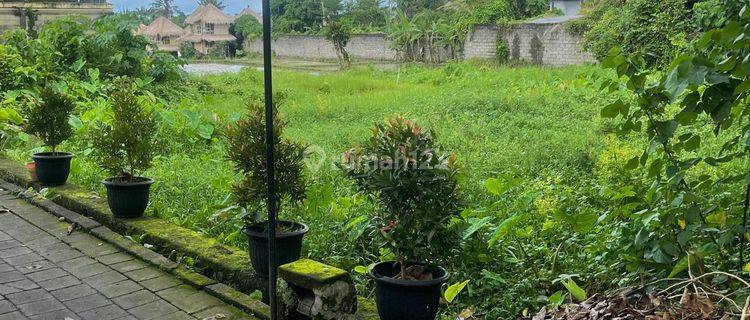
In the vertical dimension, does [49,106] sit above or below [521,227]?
above

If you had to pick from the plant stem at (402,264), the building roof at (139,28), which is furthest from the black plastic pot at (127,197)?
the building roof at (139,28)

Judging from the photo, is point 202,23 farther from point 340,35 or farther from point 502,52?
point 340,35

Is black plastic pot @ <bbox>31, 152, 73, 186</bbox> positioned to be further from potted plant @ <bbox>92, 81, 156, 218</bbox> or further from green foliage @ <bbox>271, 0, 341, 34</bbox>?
green foliage @ <bbox>271, 0, 341, 34</bbox>

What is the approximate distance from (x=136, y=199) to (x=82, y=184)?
4.99 feet

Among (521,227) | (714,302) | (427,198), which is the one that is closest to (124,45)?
(521,227)

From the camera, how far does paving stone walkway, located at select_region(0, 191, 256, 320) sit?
3.20 meters

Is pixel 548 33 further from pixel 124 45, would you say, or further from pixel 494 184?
pixel 494 184

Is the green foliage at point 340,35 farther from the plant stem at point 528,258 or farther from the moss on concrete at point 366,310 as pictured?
the moss on concrete at point 366,310

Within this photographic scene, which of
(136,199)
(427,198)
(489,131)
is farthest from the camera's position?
(489,131)

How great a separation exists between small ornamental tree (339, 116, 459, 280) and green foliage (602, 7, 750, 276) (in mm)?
687

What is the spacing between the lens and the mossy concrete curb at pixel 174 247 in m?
3.38

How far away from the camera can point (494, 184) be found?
3697 mm

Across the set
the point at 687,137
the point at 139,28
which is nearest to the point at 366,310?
the point at 687,137

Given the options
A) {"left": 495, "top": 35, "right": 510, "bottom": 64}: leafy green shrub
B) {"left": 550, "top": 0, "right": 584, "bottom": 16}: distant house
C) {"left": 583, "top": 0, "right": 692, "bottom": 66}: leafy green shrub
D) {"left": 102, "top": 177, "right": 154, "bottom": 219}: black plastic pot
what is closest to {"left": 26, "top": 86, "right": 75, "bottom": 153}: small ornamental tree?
{"left": 102, "top": 177, "right": 154, "bottom": 219}: black plastic pot
